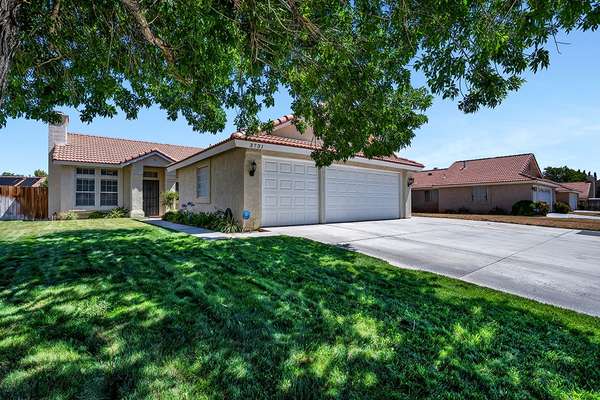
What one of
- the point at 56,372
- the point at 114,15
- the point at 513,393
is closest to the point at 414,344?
the point at 513,393

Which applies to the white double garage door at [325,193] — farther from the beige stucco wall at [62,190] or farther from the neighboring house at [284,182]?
the beige stucco wall at [62,190]

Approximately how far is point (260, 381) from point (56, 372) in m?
1.51

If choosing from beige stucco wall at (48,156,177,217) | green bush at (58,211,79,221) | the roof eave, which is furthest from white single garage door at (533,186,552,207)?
green bush at (58,211,79,221)

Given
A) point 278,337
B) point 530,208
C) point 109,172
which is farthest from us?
point 530,208

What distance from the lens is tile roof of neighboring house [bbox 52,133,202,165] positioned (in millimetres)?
16609

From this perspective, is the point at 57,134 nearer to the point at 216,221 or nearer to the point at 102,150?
the point at 102,150

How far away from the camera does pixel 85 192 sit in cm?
1698

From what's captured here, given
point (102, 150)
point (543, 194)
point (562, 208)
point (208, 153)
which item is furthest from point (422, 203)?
point (102, 150)

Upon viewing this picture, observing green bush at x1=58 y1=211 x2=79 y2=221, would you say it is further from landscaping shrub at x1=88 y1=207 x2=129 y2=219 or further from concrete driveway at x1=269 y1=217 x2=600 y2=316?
concrete driveway at x1=269 y1=217 x2=600 y2=316

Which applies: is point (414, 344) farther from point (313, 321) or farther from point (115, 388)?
point (115, 388)

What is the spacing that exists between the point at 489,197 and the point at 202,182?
87.9 ft

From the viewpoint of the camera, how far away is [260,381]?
2021 mm

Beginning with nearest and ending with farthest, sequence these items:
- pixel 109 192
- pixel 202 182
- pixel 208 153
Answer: pixel 208 153
pixel 202 182
pixel 109 192

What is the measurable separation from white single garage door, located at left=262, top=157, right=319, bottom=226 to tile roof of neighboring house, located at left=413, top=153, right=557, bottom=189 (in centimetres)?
2240
